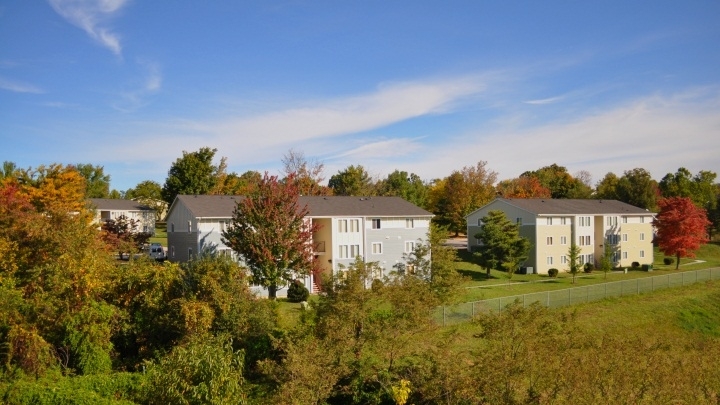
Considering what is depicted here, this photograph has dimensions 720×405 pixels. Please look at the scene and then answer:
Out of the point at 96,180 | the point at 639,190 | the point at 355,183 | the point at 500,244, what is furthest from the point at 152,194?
the point at 639,190

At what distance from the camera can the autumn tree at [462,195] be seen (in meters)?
70.8

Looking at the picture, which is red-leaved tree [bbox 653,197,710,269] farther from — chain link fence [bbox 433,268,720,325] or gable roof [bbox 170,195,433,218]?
gable roof [bbox 170,195,433,218]

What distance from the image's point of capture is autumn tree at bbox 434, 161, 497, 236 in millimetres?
70750

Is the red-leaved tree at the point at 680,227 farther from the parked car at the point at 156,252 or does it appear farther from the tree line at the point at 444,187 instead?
the parked car at the point at 156,252

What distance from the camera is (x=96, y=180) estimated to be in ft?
331

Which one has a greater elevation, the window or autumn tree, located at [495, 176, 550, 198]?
autumn tree, located at [495, 176, 550, 198]

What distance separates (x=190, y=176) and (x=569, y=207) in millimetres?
38689

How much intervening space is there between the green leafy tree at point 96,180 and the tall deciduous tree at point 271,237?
65983 mm

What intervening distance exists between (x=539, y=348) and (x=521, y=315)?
1.88 meters

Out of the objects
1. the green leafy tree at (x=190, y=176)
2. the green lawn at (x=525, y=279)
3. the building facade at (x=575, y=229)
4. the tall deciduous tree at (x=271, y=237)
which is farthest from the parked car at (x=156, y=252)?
the building facade at (x=575, y=229)

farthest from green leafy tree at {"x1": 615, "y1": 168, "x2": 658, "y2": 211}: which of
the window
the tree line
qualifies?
the window

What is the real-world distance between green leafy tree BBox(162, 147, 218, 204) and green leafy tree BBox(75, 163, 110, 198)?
38.4 metres

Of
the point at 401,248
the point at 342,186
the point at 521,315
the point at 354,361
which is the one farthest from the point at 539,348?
the point at 342,186

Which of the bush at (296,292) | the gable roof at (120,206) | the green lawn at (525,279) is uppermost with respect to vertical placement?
the gable roof at (120,206)
